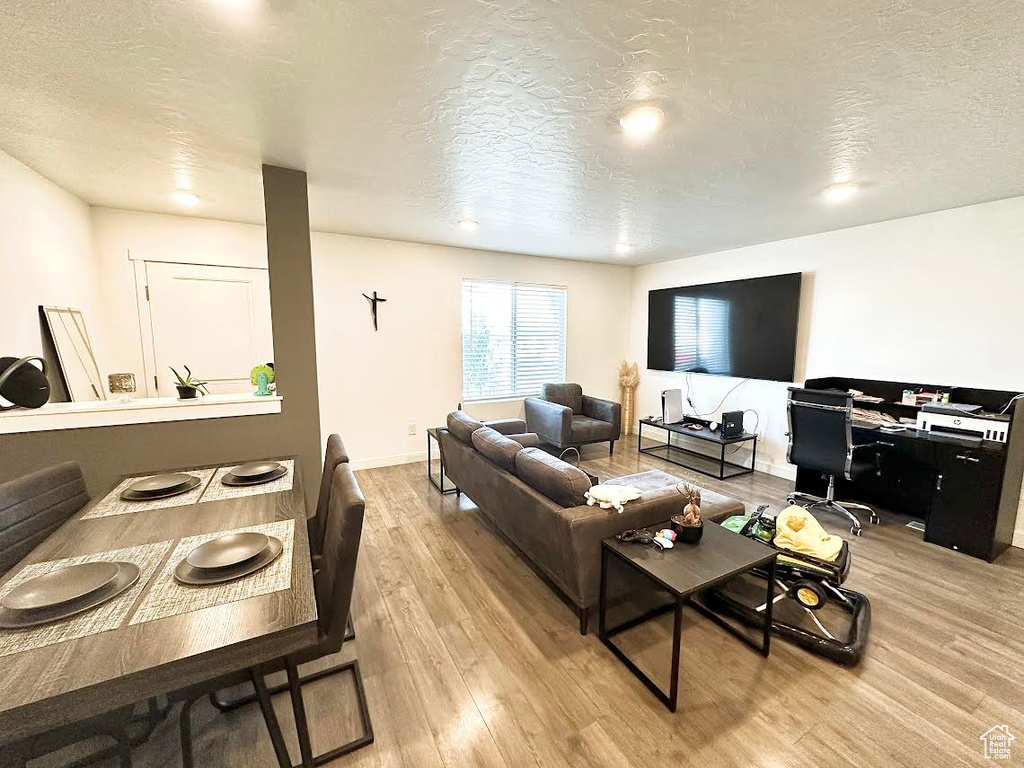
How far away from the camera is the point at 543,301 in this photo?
5.45m

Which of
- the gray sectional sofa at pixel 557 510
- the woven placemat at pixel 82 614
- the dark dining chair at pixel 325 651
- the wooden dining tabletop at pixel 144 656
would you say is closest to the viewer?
the wooden dining tabletop at pixel 144 656

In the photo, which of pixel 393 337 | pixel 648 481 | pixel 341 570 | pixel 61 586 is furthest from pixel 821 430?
pixel 61 586

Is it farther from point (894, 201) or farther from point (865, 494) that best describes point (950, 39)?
point (865, 494)

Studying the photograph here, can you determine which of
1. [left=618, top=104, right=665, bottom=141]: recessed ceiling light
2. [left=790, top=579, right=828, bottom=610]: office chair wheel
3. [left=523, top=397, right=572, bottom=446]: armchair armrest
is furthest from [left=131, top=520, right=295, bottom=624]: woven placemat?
[left=523, top=397, right=572, bottom=446]: armchair armrest

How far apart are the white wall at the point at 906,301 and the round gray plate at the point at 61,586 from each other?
506 cm

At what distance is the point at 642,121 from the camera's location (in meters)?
1.86

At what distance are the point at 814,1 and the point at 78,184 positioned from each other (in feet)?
13.8

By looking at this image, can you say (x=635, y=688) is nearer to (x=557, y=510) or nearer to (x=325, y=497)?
(x=557, y=510)

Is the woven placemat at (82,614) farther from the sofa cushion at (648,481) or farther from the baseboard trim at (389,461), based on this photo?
the baseboard trim at (389,461)

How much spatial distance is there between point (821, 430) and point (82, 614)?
4169mm

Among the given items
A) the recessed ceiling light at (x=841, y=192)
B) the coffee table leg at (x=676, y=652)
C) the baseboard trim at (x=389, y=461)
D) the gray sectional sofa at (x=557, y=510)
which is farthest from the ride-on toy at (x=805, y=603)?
the baseboard trim at (x=389, y=461)

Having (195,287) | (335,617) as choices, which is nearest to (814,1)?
(335,617)

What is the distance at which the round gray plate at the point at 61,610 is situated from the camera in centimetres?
96

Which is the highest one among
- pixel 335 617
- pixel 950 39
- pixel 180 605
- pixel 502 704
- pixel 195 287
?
pixel 950 39
